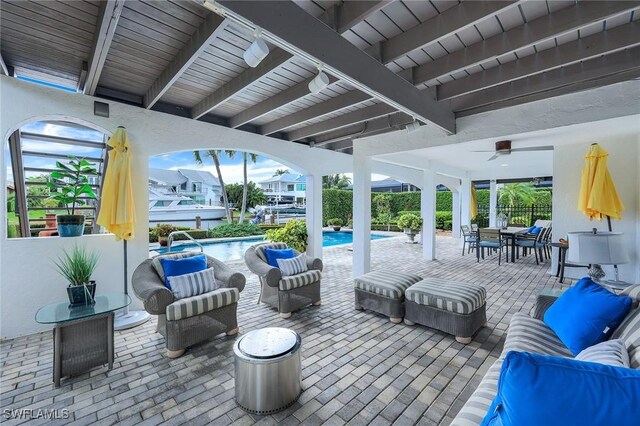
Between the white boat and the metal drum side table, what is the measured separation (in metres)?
16.5

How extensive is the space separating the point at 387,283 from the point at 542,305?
1.67 metres

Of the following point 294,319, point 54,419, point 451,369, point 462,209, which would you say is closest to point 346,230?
point 462,209

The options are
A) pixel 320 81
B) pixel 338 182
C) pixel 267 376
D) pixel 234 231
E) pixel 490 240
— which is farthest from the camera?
pixel 338 182

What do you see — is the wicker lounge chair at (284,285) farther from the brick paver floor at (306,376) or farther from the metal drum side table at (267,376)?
the metal drum side table at (267,376)

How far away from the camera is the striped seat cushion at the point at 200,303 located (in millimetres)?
2861

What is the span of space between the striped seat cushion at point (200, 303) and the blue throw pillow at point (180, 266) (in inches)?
17.1

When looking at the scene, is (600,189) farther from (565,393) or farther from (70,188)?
(70,188)

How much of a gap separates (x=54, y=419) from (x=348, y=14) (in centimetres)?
375

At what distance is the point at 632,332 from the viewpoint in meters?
1.71

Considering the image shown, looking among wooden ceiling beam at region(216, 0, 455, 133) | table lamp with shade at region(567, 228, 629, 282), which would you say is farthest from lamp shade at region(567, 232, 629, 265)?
wooden ceiling beam at region(216, 0, 455, 133)

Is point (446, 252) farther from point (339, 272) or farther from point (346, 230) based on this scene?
point (346, 230)

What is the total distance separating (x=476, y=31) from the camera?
257 centimetres

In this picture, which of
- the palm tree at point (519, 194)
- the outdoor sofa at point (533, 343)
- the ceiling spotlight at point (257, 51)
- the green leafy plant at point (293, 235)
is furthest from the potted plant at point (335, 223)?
the ceiling spotlight at point (257, 51)

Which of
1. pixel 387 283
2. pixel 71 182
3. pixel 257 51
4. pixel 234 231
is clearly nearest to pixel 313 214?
pixel 387 283
